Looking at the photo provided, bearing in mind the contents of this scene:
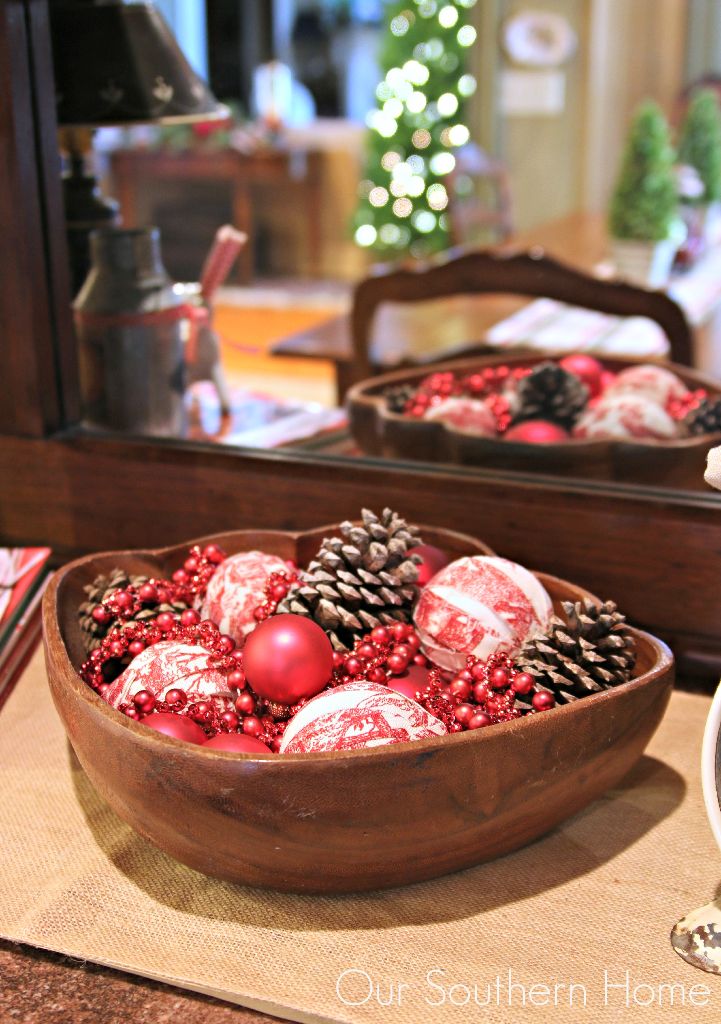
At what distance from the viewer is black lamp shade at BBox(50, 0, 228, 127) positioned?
2.77 ft

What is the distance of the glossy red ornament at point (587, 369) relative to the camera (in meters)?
0.84

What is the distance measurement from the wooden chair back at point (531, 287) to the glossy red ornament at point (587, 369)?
0.19 meters

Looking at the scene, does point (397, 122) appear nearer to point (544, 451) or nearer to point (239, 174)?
point (239, 174)

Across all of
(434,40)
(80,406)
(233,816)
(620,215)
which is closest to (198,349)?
(80,406)

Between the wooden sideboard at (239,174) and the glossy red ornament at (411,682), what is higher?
the wooden sideboard at (239,174)

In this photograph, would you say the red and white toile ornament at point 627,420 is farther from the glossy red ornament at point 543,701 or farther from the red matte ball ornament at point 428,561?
the glossy red ornament at point 543,701

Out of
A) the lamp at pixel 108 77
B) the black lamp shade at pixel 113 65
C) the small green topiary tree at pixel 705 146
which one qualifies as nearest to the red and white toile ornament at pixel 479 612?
the lamp at pixel 108 77

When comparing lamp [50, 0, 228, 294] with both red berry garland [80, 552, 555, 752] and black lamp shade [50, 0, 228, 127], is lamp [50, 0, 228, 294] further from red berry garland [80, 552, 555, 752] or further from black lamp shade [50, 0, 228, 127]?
red berry garland [80, 552, 555, 752]

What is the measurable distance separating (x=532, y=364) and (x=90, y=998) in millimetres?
588

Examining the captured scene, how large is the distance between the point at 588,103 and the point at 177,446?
13.0 feet

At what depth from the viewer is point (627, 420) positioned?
30.0 inches

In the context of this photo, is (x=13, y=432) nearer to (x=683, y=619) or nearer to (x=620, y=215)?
(x=683, y=619)

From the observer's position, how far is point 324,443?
765 mm

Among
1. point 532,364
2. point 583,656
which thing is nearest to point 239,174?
point 532,364
